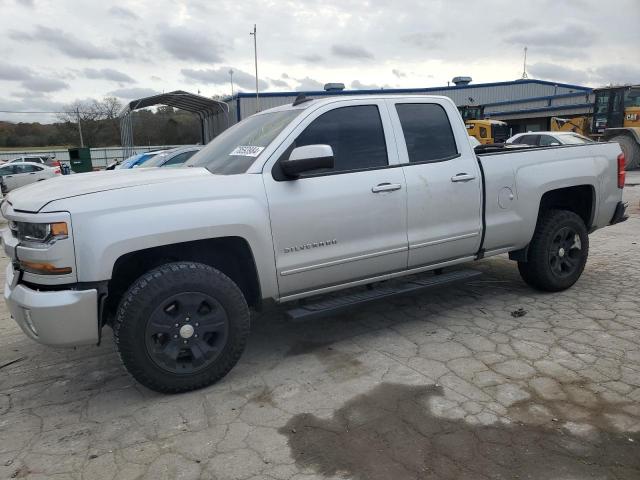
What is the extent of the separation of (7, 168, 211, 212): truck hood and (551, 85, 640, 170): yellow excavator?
20.1 metres

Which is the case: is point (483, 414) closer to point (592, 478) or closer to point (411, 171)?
point (592, 478)

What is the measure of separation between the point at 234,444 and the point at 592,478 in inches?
72.1

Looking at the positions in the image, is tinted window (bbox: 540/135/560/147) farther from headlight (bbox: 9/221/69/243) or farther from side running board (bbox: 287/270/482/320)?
headlight (bbox: 9/221/69/243)

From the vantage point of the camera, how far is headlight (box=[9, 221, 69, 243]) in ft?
9.56

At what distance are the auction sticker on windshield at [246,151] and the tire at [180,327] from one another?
3.07 feet

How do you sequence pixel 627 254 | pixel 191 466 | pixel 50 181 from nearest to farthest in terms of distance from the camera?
pixel 191 466, pixel 50 181, pixel 627 254

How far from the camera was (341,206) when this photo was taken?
3.71m

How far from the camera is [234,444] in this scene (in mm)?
2816

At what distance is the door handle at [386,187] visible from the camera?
152 inches

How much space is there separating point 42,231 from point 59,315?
0.50 meters

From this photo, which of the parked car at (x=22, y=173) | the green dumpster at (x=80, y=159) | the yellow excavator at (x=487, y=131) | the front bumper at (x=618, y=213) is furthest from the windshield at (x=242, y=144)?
the green dumpster at (x=80, y=159)

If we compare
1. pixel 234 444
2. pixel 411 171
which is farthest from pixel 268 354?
pixel 411 171

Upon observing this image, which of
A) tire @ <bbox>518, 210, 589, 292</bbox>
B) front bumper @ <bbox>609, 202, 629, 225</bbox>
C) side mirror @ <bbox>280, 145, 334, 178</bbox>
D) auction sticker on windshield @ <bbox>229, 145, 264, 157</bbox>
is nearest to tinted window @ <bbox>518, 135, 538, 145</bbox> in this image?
front bumper @ <bbox>609, 202, 629, 225</bbox>

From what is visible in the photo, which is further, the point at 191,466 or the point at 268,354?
the point at 268,354
